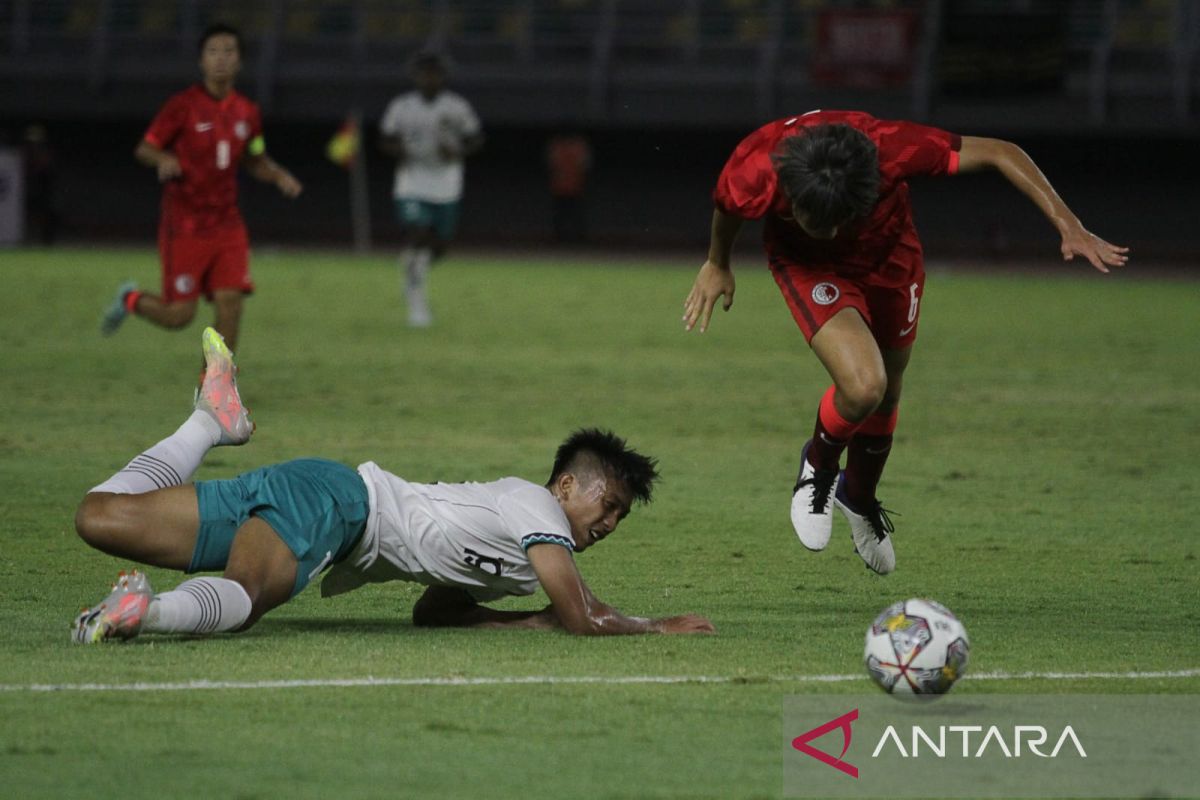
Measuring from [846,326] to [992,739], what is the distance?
2293 mm

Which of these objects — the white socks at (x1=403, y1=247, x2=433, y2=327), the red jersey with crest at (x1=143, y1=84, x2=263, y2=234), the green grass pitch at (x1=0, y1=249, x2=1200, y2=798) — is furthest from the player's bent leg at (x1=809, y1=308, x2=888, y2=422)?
the white socks at (x1=403, y1=247, x2=433, y2=327)

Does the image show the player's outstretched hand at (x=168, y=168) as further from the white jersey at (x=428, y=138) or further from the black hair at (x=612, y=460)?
the white jersey at (x=428, y=138)

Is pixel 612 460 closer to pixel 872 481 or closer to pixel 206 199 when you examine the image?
pixel 872 481

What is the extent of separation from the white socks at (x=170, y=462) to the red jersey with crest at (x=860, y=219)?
200cm

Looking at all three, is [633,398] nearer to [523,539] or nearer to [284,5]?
[523,539]

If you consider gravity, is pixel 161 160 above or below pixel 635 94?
below

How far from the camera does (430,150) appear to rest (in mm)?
19922

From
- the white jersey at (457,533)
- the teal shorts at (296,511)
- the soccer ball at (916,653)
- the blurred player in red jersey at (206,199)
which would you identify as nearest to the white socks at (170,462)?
the teal shorts at (296,511)

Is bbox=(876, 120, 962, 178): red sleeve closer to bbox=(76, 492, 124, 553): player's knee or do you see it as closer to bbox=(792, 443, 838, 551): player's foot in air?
bbox=(792, 443, 838, 551): player's foot in air

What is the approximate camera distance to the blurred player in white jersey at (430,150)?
19.7m

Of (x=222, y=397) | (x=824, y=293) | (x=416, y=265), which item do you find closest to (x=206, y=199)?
(x=222, y=397)

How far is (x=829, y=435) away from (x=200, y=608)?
2.55 metres

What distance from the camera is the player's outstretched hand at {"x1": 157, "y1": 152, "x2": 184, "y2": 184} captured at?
477 inches

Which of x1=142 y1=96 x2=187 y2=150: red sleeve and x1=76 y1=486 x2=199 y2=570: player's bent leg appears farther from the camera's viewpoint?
x1=142 y1=96 x2=187 y2=150: red sleeve
